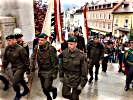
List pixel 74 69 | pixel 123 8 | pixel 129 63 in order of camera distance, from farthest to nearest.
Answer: pixel 123 8, pixel 129 63, pixel 74 69

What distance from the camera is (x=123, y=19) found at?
60781 mm

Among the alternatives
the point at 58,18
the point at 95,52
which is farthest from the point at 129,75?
the point at 58,18

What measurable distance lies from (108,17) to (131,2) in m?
12.7

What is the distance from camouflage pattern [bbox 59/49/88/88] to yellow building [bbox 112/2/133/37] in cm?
4911

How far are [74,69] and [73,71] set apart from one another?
0.06m

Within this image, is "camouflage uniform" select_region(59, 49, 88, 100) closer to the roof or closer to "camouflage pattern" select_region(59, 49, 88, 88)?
"camouflage pattern" select_region(59, 49, 88, 88)

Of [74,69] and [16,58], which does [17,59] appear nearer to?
[16,58]

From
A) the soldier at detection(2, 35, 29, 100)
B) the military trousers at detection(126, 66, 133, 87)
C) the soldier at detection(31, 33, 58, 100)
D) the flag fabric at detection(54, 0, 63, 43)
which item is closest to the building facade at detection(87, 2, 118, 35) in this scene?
the military trousers at detection(126, 66, 133, 87)

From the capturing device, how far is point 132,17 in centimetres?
5631

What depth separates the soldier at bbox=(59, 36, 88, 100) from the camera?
7398 mm

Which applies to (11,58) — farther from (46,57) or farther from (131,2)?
(131,2)

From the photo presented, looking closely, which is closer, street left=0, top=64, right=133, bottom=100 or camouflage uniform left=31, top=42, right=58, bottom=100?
camouflage uniform left=31, top=42, right=58, bottom=100

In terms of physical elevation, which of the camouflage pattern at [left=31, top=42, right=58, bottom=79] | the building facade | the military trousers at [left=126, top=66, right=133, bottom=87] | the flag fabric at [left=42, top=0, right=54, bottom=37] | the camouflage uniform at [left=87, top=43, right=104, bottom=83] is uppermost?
the flag fabric at [left=42, top=0, right=54, bottom=37]

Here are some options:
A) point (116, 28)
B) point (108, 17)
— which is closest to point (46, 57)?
point (116, 28)
